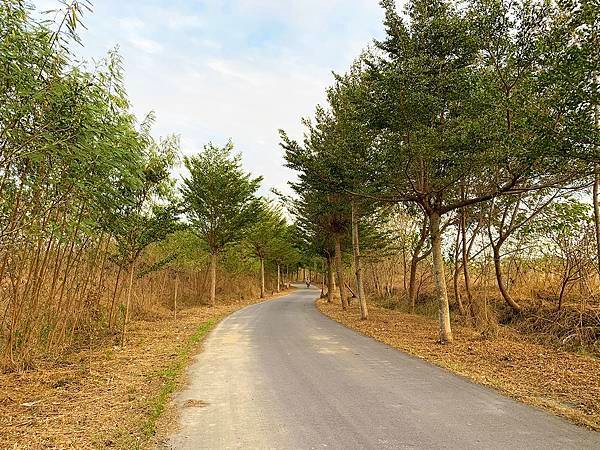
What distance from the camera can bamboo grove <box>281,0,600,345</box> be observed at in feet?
17.5

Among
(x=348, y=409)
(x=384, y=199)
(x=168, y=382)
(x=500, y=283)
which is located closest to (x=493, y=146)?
(x=384, y=199)

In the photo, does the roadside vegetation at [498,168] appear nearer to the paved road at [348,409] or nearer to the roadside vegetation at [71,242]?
the paved road at [348,409]

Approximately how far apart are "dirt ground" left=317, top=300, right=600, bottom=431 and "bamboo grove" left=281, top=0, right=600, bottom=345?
32.2 inches

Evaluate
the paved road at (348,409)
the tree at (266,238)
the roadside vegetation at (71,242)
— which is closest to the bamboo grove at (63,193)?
the roadside vegetation at (71,242)

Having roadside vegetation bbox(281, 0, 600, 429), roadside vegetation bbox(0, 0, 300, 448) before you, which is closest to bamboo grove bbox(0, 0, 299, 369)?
roadside vegetation bbox(0, 0, 300, 448)

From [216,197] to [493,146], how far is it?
A: 15.3m

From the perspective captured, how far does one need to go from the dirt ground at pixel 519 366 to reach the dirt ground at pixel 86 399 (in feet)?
15.2

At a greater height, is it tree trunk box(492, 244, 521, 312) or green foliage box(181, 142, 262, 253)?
green foliage box(181, 142, 262, 253)

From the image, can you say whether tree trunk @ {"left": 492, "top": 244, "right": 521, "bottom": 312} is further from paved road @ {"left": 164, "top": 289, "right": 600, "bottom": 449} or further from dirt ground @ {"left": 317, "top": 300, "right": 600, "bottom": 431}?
paved road @ {"left": 164, "top": 289, "right": 600, "bottom": 449}

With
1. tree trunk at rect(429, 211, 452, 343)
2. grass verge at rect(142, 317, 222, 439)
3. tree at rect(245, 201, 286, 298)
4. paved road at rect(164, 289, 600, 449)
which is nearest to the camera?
paved road at rect(164, 289, 600, 449)

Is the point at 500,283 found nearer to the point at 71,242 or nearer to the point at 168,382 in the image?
the point at 168,382

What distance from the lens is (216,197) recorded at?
21234mm

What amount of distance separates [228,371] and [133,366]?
1864 mm

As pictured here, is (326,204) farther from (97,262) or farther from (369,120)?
(97,262)
